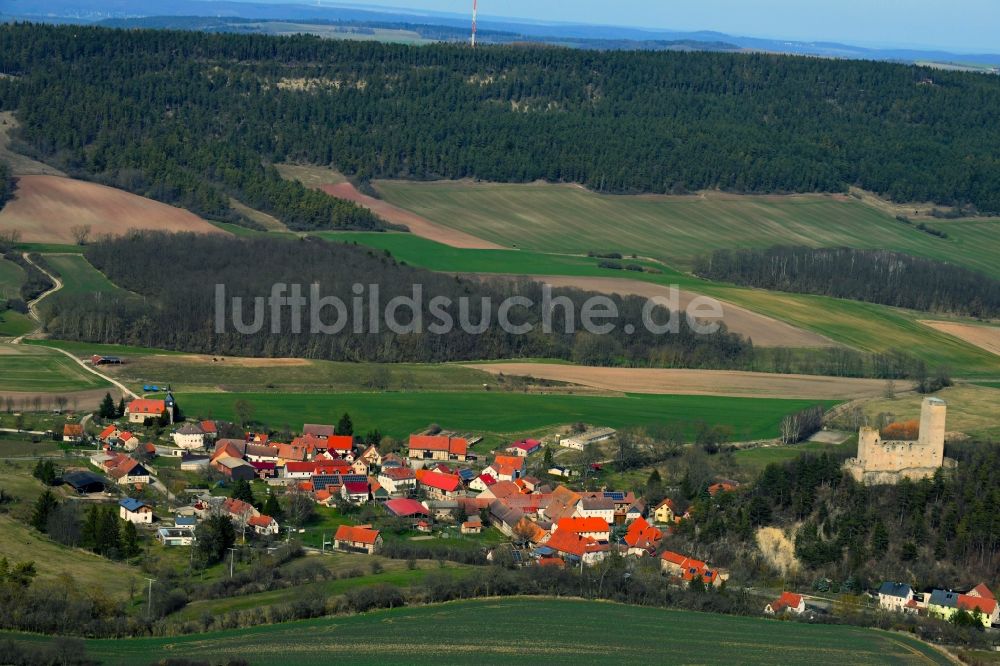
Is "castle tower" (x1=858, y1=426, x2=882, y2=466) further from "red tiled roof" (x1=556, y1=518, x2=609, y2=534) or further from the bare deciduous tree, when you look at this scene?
the bare deciduous tree

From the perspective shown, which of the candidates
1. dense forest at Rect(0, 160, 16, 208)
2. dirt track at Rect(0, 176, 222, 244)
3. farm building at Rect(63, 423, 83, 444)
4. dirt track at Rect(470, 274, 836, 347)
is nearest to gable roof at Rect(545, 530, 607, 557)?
farm building at Rect(63, 423, 83, 444)

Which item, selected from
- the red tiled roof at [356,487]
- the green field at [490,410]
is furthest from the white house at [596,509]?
the green field at [490,410]

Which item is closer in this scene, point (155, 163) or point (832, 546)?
point (832, 546)

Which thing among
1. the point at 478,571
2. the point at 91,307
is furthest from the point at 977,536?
the point at 91,307

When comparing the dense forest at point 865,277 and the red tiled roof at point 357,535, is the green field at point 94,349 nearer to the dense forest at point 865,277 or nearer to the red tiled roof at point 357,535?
the red tiled roof at point 357,535

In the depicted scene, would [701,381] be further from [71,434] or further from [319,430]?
[71,434]

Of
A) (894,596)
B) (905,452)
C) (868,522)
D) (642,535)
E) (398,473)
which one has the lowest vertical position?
(398,473)

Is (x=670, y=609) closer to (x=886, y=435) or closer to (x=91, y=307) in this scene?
(x=886, y=435)

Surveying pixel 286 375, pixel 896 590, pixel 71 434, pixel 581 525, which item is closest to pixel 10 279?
pixel 286 375
